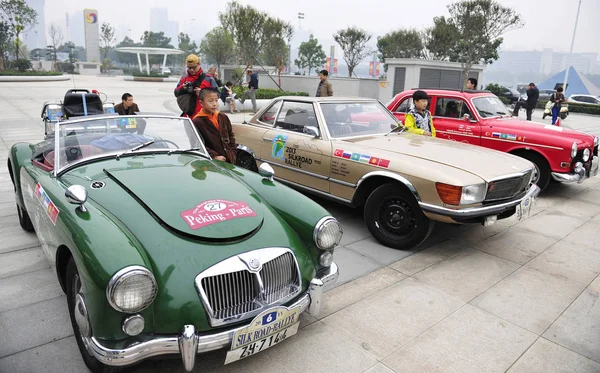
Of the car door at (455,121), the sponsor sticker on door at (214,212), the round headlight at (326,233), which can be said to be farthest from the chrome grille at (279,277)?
the car door at (455,121)

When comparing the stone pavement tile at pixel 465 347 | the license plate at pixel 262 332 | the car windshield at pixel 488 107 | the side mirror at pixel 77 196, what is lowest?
the stone pavement tile at pixel 465 347

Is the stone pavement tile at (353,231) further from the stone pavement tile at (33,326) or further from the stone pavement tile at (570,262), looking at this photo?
the stone pavement tile at (33,326)

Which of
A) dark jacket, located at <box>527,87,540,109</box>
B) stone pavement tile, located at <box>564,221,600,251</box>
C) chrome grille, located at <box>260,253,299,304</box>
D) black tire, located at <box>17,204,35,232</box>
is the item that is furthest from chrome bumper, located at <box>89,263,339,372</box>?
dark jacket, located at <box>527,87,540,109</box>

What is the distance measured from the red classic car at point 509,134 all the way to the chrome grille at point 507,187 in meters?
1.95

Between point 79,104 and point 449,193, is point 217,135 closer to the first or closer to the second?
point 449,193

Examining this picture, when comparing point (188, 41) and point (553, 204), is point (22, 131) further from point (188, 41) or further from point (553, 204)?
point (188, 41)

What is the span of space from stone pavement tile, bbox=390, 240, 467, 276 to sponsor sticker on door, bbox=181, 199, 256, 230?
205 centimetres

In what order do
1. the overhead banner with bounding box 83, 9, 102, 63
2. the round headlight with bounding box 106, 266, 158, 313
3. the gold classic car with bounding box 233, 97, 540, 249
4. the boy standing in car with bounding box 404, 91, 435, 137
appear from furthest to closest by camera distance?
1. the overhead banner with bounding box 83, 9, 102, 63
2. the boy standing in car with bounding box 404, 91, 435, 137
3. the gold classic car with bounding box 233, 97, 540, 249
4. the round headlight with bounding box 106, 266, 158, 313

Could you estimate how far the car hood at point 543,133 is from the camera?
696cm

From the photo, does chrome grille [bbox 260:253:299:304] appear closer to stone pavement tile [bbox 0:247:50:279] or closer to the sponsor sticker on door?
the sponsor sticker on door

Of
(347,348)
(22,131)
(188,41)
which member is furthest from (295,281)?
(188,41)

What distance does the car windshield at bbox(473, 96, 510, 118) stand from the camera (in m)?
7.77

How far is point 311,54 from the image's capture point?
2960 inches

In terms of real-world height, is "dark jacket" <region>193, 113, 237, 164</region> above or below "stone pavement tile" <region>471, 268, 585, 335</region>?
above
